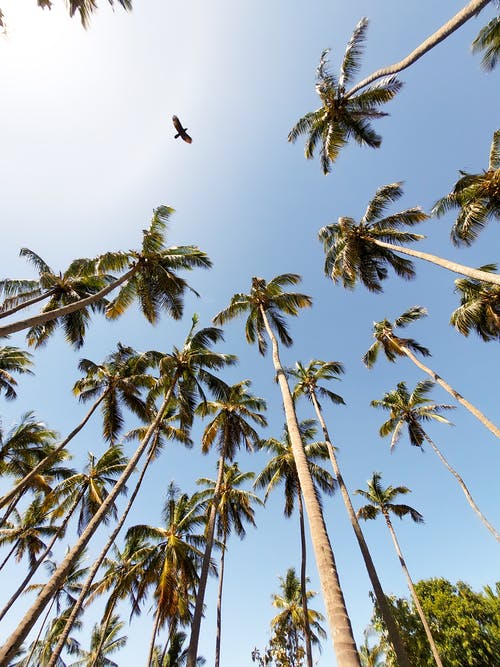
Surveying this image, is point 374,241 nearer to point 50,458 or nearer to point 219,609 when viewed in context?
point 50,458

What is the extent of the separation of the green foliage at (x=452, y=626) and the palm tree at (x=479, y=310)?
23515 millimetres

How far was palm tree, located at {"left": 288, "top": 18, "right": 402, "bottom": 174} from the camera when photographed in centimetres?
1341

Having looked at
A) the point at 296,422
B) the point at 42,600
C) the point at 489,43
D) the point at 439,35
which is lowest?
the point at 42,600

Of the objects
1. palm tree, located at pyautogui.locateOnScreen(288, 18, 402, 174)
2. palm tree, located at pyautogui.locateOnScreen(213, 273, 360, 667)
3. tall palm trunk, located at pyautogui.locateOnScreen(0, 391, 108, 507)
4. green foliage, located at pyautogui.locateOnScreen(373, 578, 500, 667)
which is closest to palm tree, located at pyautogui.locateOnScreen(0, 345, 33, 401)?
tall palm trunk, located at pyautogui.locateOnScreen(0, 391, 108, 507)

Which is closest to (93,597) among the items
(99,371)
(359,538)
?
(99,371)

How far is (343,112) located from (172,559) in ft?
78.3

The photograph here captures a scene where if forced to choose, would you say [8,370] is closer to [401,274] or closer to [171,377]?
[171,377]

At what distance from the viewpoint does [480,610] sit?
26.3 m

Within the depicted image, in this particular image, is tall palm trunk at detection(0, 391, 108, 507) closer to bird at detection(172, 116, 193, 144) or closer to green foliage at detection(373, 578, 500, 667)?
bird at detection(172, 116, 193, 144)

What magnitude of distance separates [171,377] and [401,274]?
558 inches

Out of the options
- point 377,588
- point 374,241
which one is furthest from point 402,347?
point 377,588

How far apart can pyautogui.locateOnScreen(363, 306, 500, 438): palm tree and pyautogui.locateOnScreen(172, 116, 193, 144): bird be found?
17.7 meters

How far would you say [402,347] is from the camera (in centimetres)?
2214

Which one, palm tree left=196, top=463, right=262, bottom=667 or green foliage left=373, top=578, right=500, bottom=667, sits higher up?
palm tree left=196, top=463, right=262, bottom=667
